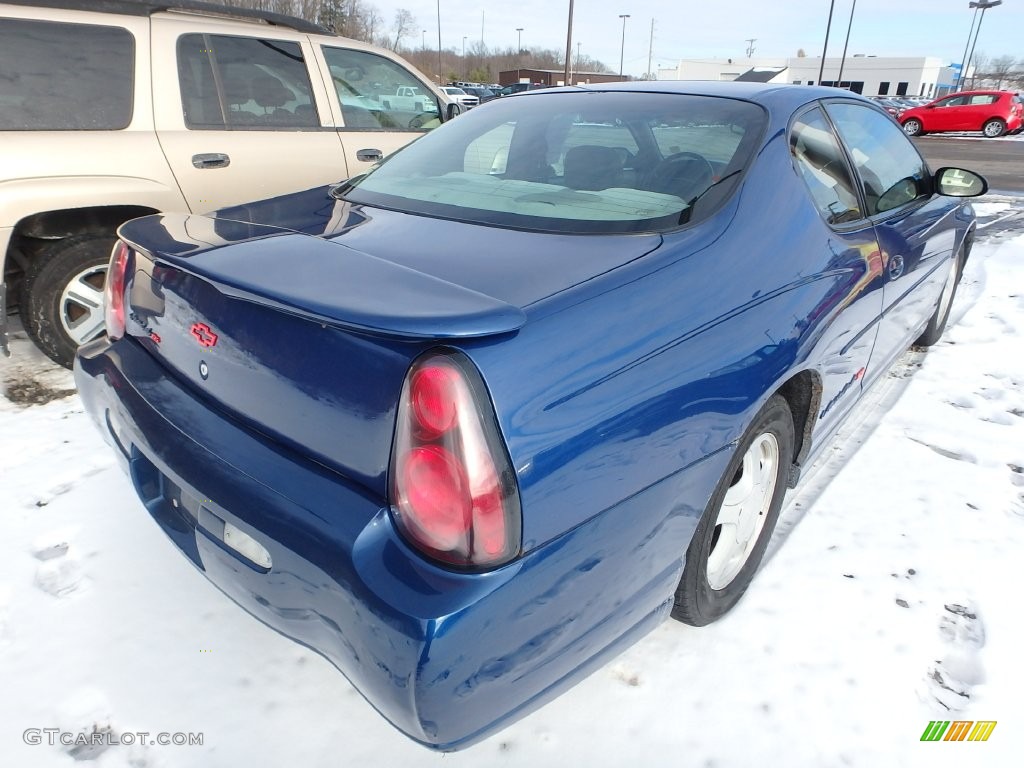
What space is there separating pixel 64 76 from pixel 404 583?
11.9 feet

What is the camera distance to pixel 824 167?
2.39 meters

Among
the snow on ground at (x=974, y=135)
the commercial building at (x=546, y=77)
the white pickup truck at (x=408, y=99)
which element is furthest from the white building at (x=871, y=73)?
the white pickup truck at (x=408, y=99)

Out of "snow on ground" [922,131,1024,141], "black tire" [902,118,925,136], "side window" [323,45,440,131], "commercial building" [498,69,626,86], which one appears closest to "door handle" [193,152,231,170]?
"side window" [323,45,440,131]

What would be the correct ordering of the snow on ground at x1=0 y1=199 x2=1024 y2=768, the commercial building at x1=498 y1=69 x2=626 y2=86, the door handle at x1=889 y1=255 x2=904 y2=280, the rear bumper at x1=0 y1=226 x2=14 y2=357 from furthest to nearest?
the commercial building at x1=498 y1=69 x2=626 y2=86 < the rear bumper at x1=0 y1=226 x2=14 y2=357 < the door handle at x1=889 y1=255 x2=904 y2=280 < the snow on ground at x1=0 y1=199 x2=1024 y2=768

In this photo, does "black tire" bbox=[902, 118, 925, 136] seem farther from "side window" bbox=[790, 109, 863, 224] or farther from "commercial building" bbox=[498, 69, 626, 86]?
"commercial building" bbox=[498, 69, 626, 86]

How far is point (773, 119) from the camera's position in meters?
2.21

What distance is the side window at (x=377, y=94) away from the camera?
4.57m

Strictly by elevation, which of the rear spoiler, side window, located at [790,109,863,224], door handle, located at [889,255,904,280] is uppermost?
side window, located at [790,109,863,224]

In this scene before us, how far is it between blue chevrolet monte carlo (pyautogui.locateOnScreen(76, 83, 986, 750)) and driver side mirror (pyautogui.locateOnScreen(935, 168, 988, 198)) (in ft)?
4.17

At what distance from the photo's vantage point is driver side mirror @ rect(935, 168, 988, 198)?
10.7 ft

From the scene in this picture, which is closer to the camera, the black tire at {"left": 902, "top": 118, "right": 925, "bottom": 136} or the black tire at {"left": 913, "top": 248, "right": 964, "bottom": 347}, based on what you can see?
the black tire at {"left": 913, "top": 248, "right": 964, "bottom": 347}

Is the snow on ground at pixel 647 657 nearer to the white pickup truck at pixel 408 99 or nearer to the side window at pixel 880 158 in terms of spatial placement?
the side window at pixel 880 158

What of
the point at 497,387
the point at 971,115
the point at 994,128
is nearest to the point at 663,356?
the point at 497,387

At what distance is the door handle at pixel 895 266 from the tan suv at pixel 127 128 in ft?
10.9
